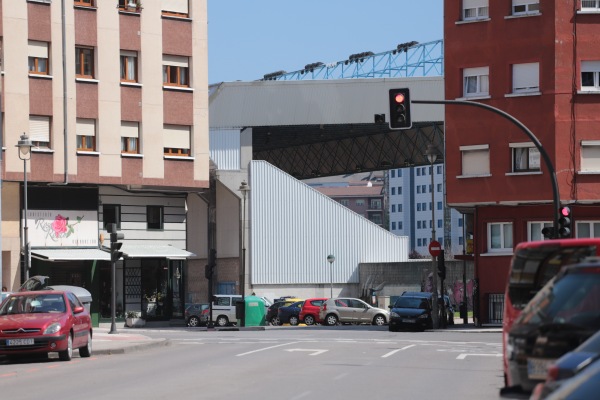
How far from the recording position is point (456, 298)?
7906 centimetres

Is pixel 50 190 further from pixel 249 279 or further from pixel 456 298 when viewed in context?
pixel 456 298

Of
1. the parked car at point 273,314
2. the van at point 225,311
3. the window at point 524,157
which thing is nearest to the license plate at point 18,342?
the window at point 524,157

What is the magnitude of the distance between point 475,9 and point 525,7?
6.57 ft

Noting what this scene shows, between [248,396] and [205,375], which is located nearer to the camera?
[248,396]

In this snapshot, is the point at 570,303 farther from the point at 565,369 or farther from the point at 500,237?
the point at 500,237

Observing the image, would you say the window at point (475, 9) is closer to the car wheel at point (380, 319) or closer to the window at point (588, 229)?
the window at point (588, 229)

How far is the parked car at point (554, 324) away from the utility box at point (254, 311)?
147 ft

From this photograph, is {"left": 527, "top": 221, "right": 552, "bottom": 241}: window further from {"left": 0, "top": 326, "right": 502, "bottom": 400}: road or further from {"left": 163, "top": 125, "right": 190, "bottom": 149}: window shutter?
{"left": 0, "top": 326, "right": 502, "bottom": 400}: road

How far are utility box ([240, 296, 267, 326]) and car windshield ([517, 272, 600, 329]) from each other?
44946 millimetres

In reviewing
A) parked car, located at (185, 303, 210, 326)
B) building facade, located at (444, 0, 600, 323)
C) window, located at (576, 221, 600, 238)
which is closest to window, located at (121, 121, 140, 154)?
parked car, located at (185, 303, 210, 326)

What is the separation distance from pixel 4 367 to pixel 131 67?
1191 inches

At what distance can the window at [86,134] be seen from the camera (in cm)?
5250

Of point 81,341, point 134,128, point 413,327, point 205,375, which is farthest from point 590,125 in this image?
point 205,375

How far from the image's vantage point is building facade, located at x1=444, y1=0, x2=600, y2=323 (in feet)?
153
